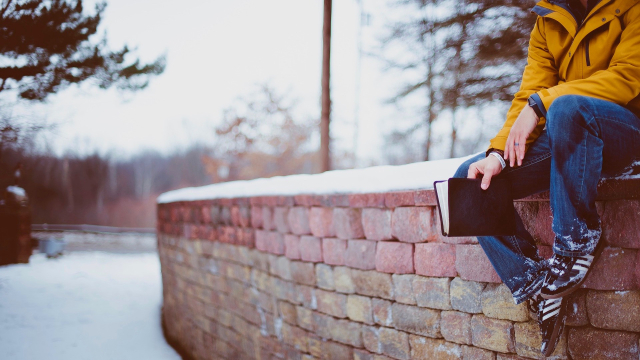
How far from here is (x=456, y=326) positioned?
6.88 ft

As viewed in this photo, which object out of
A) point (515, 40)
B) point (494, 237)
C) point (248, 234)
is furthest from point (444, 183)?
point (515, 40)

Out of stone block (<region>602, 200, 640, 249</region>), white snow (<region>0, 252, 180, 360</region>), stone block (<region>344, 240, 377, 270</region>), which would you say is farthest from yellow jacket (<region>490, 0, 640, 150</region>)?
white snow (<region>0, 252, 180, 360</region>)

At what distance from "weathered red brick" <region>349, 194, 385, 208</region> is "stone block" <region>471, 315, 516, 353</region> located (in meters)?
0.84

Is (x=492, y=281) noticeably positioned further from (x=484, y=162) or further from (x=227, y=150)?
(x=227, y=150)

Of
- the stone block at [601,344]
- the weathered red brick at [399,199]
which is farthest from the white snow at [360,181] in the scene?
the stone block at [601,344]

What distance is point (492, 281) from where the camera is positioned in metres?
1.94

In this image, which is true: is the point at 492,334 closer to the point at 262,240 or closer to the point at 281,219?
the point at 281,219

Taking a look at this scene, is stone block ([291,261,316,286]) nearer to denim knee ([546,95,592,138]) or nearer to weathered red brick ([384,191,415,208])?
weathered red brick ([384,191,415,208])

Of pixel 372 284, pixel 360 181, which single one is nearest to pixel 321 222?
pixel 360 181

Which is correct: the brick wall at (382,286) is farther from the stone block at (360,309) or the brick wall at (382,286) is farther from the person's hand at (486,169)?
the person's hand at (486,169)

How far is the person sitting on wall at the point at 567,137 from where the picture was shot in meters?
1.37

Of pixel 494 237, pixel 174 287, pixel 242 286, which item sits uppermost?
pixel 494 237

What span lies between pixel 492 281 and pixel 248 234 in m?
2.61

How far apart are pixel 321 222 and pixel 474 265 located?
49.5 inches
